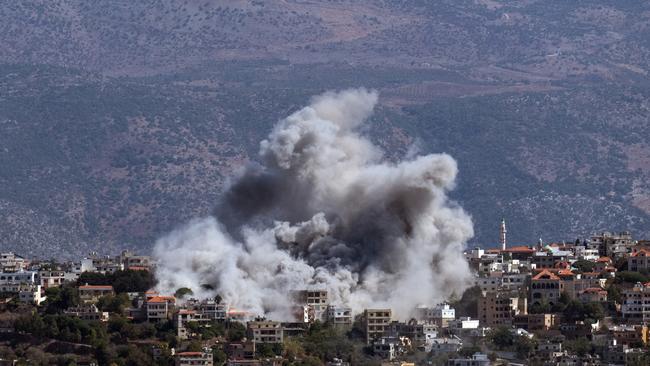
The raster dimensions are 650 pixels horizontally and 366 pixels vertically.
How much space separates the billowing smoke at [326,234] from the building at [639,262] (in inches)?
274

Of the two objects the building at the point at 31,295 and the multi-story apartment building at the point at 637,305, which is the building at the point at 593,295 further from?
the building at the point at 31,295

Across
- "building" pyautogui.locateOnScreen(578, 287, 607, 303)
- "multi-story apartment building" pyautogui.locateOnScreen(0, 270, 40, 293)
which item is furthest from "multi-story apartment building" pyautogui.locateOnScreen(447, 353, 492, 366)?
"multi-story apartment building" pyautogui.locateOnScreen(0, 270, 40, 293)

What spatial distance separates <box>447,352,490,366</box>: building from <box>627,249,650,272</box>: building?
58.3ft

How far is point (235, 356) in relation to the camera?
405 feet

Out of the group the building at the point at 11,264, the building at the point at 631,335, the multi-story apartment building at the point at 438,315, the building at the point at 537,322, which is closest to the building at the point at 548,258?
the multi-story apartment building at the point at 438,315

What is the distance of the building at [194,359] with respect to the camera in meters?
121

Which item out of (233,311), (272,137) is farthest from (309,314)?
(272,137)

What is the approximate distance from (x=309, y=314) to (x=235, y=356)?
8.18 meters

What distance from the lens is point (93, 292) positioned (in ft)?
436

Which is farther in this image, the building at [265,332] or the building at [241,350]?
the building at [265,332]

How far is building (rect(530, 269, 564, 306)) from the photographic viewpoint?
13300 cm

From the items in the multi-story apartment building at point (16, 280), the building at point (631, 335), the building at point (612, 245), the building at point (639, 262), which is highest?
the building at point (612, 245)

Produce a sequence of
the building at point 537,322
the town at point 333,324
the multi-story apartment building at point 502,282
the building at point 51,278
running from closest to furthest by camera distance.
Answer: the town at point 333,324, the building at point 537,322, the multi-story apartment building at point 502,282, the building at point 51,278

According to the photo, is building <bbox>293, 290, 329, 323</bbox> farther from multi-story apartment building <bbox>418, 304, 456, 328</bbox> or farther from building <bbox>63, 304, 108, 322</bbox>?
building <bbox>63, 304, 108, 322</bbox>
